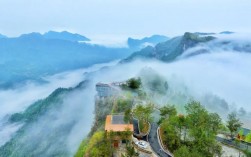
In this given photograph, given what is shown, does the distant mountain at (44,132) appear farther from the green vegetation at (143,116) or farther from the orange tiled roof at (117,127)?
the orange tiled roof at (117,127)

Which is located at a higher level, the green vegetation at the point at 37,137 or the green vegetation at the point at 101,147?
the green vegetation at the point at 101,147

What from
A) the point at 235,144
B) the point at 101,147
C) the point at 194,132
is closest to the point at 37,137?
the point at 101,147

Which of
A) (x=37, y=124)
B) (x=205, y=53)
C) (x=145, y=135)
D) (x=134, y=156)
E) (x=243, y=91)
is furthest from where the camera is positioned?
(x=205, y=53)

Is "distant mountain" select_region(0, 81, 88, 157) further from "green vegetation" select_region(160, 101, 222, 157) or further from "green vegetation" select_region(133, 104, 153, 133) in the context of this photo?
"green vegetation" select_region(160, 101, 222, 157)

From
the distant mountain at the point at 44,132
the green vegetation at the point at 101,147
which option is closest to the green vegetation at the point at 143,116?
the green vegetation at the point at 101,147

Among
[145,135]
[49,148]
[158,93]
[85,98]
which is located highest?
[145,135]

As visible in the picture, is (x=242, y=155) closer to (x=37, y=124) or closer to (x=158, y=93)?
(x=158, y=93)

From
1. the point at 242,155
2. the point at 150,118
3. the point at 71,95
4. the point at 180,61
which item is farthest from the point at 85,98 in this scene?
the point at 242,155

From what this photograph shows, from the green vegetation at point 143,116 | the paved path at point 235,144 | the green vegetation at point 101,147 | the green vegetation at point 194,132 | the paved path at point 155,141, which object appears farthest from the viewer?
the green vegetation at point 143,116
